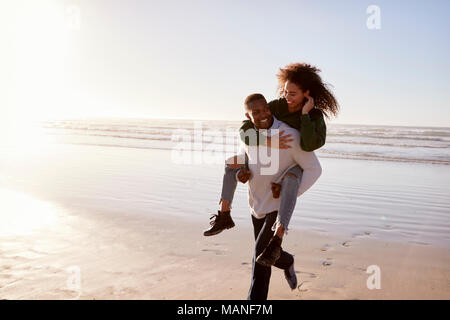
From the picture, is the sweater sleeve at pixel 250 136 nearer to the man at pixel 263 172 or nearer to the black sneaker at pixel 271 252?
the man at pixel 263 172

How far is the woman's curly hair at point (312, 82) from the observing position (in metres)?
3.07

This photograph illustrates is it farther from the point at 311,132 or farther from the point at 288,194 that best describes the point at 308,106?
the point at 288,194

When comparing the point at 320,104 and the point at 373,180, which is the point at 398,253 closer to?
the point at 320,104

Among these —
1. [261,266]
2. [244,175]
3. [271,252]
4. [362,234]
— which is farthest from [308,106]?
[362,234]

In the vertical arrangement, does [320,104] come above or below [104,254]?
above

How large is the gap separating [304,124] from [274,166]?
1.41ft

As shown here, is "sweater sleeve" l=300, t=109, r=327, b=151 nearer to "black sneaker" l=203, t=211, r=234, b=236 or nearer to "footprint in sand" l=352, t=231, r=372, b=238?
"black sneaker" l=203, t=211, r=234, b=236

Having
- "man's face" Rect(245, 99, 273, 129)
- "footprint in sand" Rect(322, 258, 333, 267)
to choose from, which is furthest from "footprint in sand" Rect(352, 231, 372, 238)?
"man's face" Rect(245, 99, 273, 129)

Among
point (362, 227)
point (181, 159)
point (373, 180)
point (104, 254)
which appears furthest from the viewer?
point (181, 159)

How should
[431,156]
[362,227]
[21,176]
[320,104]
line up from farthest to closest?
[431,156] → [21,176] → [362,227] → [320,104]

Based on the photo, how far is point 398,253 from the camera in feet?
16.8

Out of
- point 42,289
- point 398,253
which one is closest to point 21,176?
point 42,289
